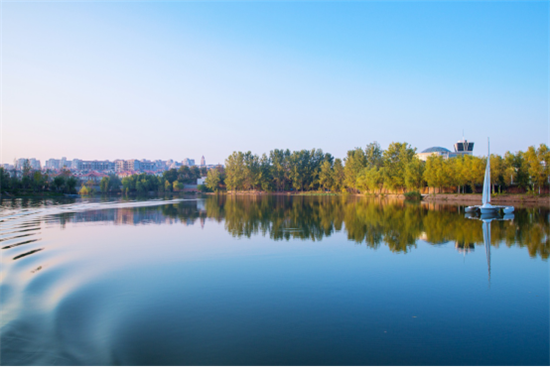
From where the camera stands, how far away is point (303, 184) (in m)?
97.8

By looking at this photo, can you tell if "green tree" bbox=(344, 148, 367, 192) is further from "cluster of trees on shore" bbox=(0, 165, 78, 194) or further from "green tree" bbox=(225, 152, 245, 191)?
"cluster of trees on shore" bbox=(0, 165, 78, 194)

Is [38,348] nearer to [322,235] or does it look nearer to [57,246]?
[57,246]

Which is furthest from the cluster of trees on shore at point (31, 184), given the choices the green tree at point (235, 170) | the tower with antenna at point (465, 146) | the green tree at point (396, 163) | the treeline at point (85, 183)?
the tower with antenna at point (465, 146)

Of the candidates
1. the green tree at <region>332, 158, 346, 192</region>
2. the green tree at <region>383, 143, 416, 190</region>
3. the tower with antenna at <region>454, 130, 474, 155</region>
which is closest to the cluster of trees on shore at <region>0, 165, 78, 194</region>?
the green tree at <region>332, 158, 346, 192</region>

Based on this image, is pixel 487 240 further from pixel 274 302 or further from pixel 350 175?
pixel 350 175

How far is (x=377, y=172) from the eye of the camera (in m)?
64.1

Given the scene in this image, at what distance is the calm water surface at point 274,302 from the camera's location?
5.09 metres

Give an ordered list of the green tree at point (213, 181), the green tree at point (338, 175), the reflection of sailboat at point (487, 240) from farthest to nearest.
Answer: the green tree at point (213, 181), the green tree at point (338, 175), the reflection of sailboat at point (487, 240)

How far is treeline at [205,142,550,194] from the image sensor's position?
44594mm

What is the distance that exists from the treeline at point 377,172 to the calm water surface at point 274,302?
35.6 m

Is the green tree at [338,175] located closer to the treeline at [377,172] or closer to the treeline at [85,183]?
the treeline at [377,172]

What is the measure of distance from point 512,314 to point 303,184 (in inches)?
3592

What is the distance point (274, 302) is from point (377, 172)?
60.0m

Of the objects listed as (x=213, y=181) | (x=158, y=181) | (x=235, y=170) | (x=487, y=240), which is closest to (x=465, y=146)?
(x=235, y=170)
